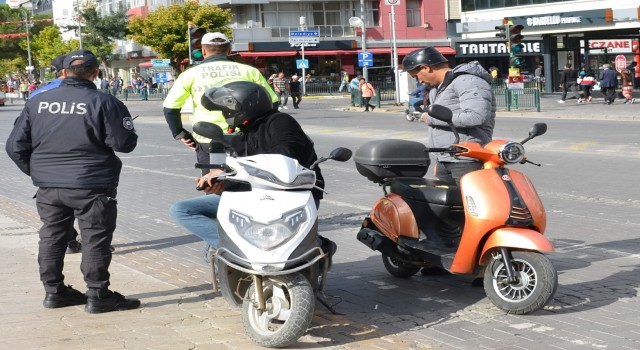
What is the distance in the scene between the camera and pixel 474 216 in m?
6.20

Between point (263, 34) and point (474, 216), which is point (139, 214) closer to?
point (474, 216)

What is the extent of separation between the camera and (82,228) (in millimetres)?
6395

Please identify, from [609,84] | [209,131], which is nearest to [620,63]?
[609,84]

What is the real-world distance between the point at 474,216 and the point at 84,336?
2403 millimetres

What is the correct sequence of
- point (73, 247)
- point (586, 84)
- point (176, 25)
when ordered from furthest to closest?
point (176, 25) → point (586, 84) → point (73, 247)

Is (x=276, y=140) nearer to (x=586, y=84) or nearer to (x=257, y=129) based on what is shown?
(x=257, y=129)

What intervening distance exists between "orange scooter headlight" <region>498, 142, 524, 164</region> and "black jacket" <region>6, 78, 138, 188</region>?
2.29 metres

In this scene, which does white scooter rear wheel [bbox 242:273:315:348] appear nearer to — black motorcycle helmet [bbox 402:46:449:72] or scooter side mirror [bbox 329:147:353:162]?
scooter side mirror [bbox 329:147:353:162]

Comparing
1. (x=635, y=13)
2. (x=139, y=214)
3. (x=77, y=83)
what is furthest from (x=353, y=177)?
(x=635, y=13)

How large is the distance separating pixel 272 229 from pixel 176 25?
60.7 m

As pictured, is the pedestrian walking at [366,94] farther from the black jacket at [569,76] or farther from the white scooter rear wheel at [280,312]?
the white scooter rear wheel at [280,312]

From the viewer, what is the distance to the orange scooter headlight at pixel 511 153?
6125 millimetres

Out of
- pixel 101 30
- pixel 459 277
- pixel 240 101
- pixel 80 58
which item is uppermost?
pixel 101 30

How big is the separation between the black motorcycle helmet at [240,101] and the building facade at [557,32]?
120ft
